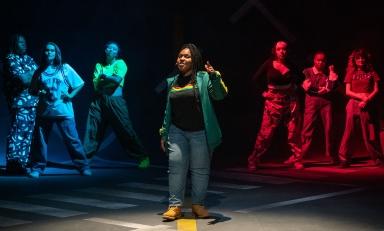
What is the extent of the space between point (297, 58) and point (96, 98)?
624 centimetres

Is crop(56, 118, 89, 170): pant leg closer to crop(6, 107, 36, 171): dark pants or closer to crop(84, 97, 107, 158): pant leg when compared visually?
crop(6, 107, 36, 171): dark pants

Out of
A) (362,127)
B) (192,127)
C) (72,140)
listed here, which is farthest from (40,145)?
(362,127)

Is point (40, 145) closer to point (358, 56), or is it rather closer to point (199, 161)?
point (199, 161)

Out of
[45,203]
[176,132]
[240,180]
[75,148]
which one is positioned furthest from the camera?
[75,148]

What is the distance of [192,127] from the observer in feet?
26.5

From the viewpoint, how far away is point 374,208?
28.2ft

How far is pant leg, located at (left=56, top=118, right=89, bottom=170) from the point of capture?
39.8 feet

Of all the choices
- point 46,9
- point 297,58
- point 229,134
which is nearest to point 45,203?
point 46,9

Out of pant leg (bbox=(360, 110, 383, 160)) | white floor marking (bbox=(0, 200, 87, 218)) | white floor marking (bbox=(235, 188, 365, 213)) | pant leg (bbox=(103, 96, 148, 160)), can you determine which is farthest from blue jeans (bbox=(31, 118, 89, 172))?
pant leg (bbox=(360, 110, 383, 160))

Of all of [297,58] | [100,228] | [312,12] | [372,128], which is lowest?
[100,228]

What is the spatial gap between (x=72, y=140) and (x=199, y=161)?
4.56 metres

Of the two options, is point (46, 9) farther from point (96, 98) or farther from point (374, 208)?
point (374, 208)

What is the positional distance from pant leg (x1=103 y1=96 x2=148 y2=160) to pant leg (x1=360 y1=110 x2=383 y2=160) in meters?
3.90

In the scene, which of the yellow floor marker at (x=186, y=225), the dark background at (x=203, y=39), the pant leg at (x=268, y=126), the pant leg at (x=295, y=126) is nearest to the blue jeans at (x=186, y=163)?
the yellow floor marker at (x=186, y=225)
